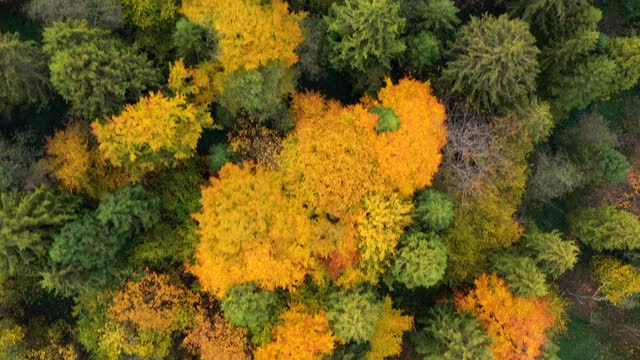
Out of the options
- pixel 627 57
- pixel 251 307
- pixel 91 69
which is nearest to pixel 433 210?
pixel 251 307

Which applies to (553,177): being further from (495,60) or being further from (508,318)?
(495,60)

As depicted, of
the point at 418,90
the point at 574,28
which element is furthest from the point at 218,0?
the point at 574,28

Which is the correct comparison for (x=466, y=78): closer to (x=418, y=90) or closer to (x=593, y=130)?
(x=418, y=90)

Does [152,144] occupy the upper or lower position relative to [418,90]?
lower

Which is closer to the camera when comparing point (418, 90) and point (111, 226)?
point (111, 226)

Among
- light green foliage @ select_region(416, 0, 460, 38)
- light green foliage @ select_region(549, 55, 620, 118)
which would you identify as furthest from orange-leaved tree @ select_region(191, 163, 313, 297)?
light green foliage @ select_region(549, 55, 620, 118)

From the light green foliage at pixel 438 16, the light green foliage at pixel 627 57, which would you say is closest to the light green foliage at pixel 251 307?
the light green foliage at pixel 438 16

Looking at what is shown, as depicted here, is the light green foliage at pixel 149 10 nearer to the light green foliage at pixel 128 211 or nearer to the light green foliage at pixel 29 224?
the light green foliage at pixel 128 211

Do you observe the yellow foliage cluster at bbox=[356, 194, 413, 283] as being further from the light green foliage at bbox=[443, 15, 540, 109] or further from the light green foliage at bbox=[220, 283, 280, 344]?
the light green foliage at bbox=[443, 15, 540, 109]

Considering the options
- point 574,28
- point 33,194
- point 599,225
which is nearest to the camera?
point 33,194
